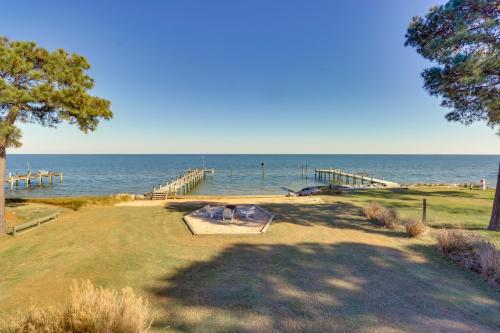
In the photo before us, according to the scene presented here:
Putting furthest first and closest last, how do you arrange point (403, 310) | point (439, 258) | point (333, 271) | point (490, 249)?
1. point (439, 258)
2. point (490, 249)
3. point (333, 271)
4. point (403, 310)

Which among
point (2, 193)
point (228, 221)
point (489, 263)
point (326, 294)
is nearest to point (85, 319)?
point (326, 294)

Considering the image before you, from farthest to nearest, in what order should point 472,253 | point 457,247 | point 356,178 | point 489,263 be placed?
point 356,178 → point 457,247 → point 472,253 → point 489,263

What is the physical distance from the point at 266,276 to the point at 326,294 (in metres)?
1.55

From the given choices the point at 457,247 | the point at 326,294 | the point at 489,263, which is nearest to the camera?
the point at 326,294

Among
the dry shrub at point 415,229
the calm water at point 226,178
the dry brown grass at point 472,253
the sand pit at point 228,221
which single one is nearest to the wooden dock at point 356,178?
the calm water at point 226,178

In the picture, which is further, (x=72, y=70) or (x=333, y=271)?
(x=72, y=70)

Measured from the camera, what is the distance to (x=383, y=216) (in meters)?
11.2

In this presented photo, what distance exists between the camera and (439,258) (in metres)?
7.47

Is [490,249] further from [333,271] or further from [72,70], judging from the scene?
[72,70]

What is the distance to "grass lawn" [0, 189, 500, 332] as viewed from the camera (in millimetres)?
4567

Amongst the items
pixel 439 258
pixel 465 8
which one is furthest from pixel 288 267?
pixel 465 8

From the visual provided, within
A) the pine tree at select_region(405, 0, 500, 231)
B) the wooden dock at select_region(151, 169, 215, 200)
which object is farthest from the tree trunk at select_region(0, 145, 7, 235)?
the pine tree at select_region(405, 0, 500, 231)

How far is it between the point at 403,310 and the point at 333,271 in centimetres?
189

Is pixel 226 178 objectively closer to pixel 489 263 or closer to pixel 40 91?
pixel 40 91
